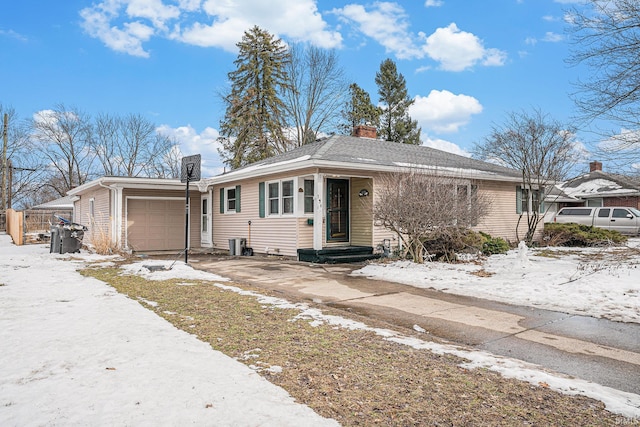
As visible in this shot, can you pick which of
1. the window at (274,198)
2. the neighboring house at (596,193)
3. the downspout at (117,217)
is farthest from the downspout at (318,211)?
the neighboring house at (596,193)

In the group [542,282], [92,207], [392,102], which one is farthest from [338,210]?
[392,102]

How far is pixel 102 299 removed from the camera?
6.19 meters

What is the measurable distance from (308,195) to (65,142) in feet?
104

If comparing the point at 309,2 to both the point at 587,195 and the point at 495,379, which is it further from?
the point at 587,195

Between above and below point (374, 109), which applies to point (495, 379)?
below

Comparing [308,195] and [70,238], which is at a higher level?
[308,195]

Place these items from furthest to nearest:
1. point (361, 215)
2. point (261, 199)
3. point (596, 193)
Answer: point (596, 193) → point (261, 199) → point (361, 215)

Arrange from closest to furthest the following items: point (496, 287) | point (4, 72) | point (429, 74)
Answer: point (496, 287)
point (429, 74)
point (4, 72)

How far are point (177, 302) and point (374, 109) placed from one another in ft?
89.0

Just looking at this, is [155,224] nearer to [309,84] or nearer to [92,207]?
[92,207]

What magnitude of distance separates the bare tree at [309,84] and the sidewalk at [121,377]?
942 inches

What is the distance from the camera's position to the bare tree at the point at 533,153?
14562 millimetres

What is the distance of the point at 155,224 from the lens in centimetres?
1540

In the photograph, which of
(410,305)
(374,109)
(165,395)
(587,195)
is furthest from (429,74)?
(165,395)
